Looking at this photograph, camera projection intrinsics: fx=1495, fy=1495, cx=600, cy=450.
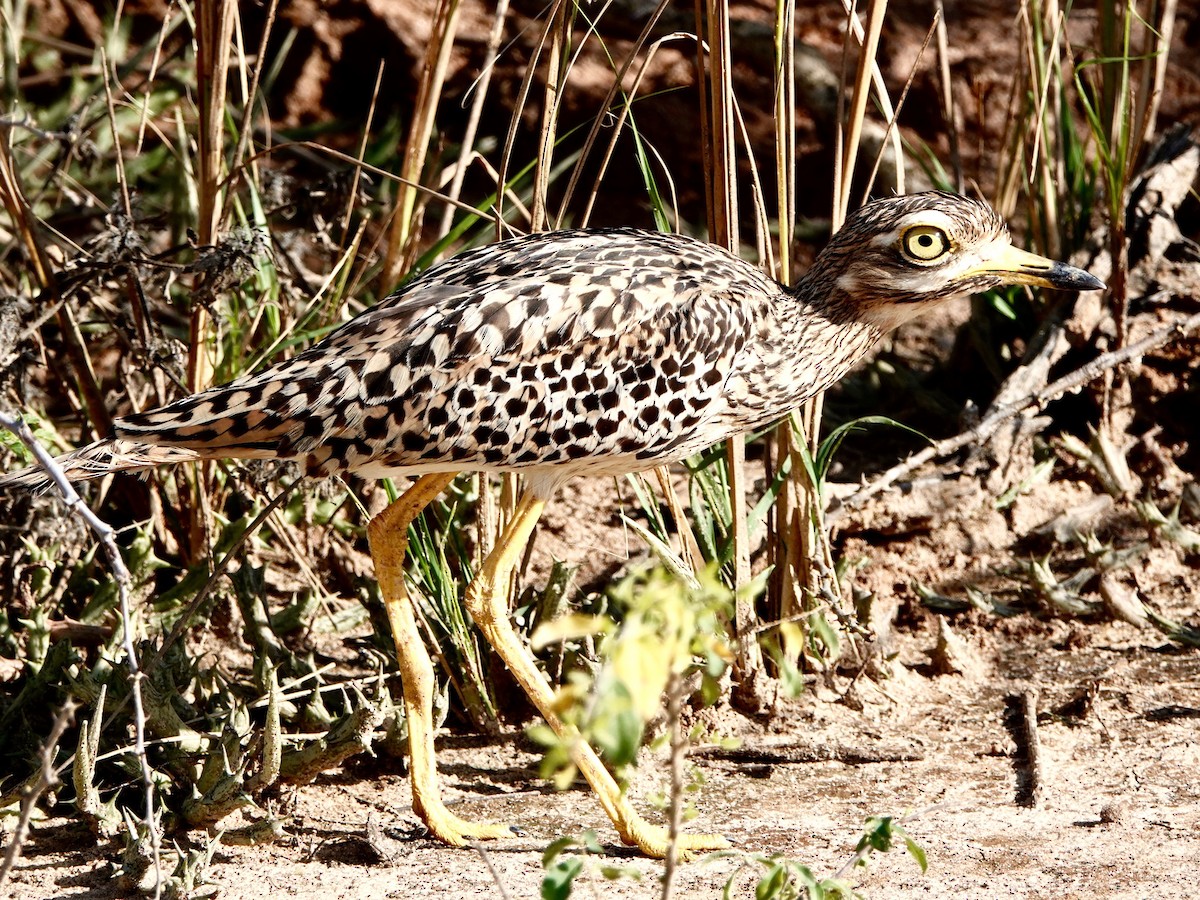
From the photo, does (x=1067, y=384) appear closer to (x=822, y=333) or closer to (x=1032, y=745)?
(x=822, y=333)

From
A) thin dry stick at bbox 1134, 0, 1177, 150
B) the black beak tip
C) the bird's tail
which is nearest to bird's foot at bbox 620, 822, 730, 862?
the bird's tail

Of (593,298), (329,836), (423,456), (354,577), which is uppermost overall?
(593,298)

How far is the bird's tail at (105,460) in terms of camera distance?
362 cm

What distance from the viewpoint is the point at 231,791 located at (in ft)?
12.2

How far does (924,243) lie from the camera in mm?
4129

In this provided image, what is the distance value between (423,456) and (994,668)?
6.71 ft

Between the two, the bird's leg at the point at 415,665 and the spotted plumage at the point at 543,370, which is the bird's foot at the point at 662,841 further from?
the spotted plumage at the point at 543,370

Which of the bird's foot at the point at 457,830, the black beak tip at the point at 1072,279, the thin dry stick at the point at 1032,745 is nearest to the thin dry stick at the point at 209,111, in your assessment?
the bird's foot at the point at 457,830

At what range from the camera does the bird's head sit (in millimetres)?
4109

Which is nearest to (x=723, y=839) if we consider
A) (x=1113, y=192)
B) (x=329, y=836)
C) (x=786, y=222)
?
(x=329, y=836)

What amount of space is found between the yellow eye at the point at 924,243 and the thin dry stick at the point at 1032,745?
4.38 feet

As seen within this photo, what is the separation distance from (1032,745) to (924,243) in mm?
1420

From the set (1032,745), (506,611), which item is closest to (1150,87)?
(1032,745)

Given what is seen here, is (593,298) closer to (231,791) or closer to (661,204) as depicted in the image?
(661,204)
